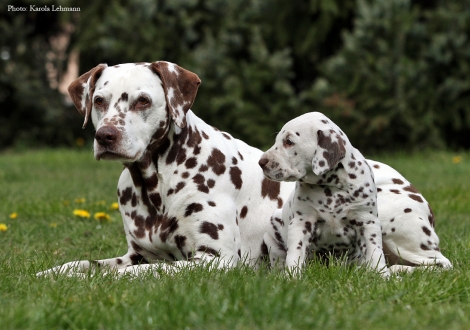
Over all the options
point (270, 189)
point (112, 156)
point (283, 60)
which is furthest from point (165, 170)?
point (283, 60)

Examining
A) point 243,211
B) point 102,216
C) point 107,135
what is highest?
point 107,135

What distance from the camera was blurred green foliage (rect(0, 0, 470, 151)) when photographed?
Answer: 13.0 metres

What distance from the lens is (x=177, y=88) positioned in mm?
4930

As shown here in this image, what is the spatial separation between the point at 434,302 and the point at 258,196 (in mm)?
1893

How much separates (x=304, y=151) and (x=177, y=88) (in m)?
1.01

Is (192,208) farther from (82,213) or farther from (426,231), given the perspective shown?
(82,213)

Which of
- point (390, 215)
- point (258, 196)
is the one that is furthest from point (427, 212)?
point (258, 196)

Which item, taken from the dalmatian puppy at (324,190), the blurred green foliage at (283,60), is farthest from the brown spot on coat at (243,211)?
the blurred green foliage at (283,60)

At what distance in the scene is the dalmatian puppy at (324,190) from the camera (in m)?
4.70

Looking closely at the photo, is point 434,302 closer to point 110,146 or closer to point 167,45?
point 110,146

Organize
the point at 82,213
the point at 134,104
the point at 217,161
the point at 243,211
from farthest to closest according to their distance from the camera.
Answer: the point at 82,213 < the point at 243,211 < the point at 217,161 < the point at 134,104

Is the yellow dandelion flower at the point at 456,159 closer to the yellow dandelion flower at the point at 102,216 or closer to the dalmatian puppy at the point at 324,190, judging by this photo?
the yellow dandelion flower at the point at 102,216

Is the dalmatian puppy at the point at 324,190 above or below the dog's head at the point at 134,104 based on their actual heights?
below

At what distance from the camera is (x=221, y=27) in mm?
14711
